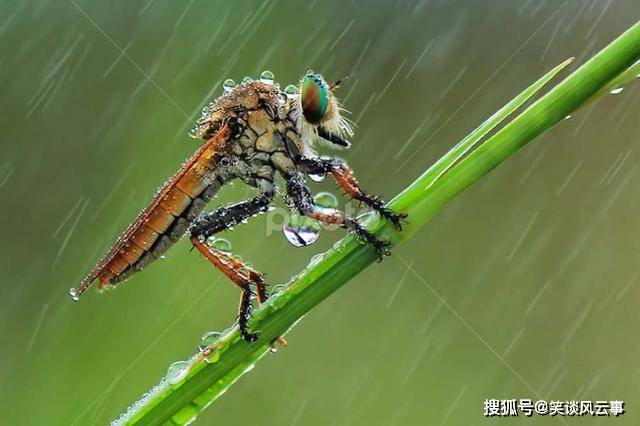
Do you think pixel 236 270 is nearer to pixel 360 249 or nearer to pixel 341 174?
pixel 341 174

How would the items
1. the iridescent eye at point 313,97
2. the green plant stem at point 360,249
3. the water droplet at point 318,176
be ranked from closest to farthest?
the green plant stem at point 360,249 < the water droplet at point 318,176 < the iridescent eye at point 313,97

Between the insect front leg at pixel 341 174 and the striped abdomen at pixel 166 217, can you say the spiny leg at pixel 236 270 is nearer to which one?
the striped abdomen at pixel 166 217

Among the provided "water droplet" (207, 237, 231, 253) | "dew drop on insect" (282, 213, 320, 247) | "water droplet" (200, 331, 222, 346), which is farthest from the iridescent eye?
"water droplet" (200, 331, 222, 346)

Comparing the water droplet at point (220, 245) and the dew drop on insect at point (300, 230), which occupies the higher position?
the dew drop on insect at point (300, 230)

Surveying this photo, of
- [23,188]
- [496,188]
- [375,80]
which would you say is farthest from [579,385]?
[23,188]

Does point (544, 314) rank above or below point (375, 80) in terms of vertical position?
below

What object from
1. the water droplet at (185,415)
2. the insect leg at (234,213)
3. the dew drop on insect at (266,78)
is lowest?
the water droplet at (185,415)

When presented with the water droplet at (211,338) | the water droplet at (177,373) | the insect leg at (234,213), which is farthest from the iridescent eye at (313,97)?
the water droplet at (177,373)

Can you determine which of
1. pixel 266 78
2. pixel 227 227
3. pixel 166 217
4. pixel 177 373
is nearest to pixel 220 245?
pixel 227 227

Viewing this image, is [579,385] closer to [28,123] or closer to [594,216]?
[594,216]
